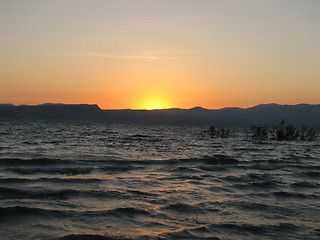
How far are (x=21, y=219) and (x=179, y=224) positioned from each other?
185 inches

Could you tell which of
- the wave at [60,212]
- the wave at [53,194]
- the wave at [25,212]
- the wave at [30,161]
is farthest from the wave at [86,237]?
the wave at [30,161]

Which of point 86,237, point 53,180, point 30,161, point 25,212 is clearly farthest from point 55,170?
point 86,237

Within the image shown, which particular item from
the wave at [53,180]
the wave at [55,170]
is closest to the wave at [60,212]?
the wave at [53,180]

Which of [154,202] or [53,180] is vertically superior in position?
[154,202]

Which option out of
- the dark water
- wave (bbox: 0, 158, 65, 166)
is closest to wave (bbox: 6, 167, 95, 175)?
the dark water

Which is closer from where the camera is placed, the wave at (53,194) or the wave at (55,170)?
the wave at (53,194)

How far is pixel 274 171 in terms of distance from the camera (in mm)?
18500

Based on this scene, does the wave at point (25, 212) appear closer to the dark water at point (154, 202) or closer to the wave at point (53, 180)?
the dark water at point (154, 202)

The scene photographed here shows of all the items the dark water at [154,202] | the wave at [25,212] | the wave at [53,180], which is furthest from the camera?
the wave at [53,180]

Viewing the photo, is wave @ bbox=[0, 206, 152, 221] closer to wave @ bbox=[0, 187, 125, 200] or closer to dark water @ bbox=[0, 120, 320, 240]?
dark water @ bbox=[0, 120, 320, 240]

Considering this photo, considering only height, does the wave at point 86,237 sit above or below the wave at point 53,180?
above

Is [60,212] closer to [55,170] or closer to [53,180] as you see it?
[53,180]

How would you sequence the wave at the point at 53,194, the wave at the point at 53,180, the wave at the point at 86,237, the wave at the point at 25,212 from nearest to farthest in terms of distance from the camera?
1. the wave at the point at 86,237
2. the wave at the point at 25,212
3. the wave at the point at 53,194
4. the wave at the point at 53,180

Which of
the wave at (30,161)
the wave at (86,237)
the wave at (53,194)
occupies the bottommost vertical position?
the wave at (30,161)
